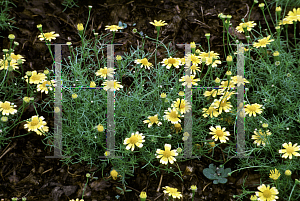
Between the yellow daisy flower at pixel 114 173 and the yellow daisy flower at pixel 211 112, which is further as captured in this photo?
the yellow daisy flower at pixel 211 112

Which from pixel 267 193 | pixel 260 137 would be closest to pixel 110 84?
pixel 260 137

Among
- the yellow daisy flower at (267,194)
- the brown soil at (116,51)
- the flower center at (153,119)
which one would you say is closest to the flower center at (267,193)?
the yellow daisy flower at (267,194)

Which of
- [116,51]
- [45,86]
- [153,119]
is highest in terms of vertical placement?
[116,51]

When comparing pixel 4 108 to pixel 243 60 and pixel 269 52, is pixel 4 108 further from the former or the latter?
pixel 269 52

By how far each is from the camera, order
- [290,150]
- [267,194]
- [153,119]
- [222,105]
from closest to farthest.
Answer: [267,194] < [290,150] < [153,119] < [222,105]

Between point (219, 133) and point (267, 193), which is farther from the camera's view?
point (219, 133)

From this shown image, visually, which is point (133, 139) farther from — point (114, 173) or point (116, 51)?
point (116, 51)

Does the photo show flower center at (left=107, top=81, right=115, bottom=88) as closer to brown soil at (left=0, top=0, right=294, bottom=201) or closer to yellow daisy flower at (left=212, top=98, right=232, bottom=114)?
brown soil at (left=0, top=0, right=294, bottom=201)

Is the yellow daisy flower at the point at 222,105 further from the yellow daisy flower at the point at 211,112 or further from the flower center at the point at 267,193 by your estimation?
the flower center at the point at 267,193

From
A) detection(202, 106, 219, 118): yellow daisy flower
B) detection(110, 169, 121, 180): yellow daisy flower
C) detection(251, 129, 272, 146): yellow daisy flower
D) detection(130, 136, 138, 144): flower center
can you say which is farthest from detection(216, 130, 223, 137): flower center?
detection(110, 169, 121, 180): yellow daisy flower

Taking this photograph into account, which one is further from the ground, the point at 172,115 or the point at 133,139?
the point at 172,115

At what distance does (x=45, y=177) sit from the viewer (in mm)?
2391

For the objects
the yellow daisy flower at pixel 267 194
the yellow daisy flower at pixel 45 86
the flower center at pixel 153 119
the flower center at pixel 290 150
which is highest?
the yellow daisy flower at pixel 45 86

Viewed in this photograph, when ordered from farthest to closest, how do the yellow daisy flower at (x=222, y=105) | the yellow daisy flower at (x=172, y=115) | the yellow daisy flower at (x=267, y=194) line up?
the yellow daisy flower at (x=222, y=105) < the yellow daisy flower at (x=172, y=115) < the yellow daisy flower at (x=267, y=194)
